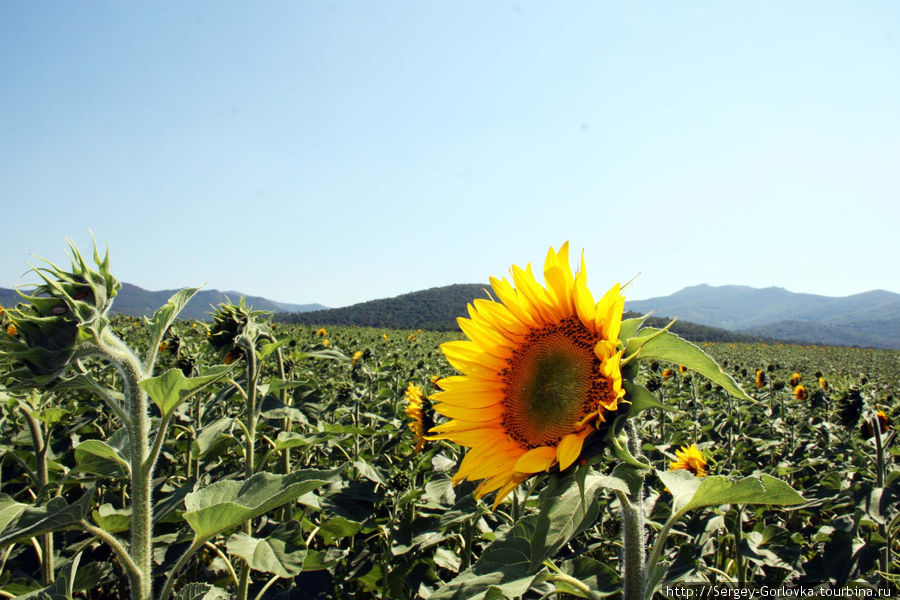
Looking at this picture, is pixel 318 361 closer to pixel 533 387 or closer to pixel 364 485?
pixel 364 485

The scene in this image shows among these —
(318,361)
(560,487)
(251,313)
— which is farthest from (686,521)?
(318,361)

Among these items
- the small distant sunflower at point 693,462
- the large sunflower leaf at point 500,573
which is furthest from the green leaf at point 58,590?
the small distant sunflower at point 693,462

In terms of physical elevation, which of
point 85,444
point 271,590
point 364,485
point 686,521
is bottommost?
point 271,590

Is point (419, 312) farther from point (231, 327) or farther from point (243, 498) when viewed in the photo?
point (243, 498)

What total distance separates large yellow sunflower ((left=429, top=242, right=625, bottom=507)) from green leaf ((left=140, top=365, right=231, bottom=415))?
66 cm

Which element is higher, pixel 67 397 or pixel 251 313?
pixel 251 313

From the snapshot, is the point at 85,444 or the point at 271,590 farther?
the point at 271,590

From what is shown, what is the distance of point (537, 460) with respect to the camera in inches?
42.7

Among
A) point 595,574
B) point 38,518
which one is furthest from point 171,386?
point 595,574

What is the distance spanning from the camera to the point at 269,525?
8.29ft

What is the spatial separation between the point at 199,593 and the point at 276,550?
0.34m

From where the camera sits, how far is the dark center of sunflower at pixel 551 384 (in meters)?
1.14

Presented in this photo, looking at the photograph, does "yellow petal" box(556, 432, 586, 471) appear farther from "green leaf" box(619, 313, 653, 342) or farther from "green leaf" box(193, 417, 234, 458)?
"green leaf" box(193, 417, 234, 458)

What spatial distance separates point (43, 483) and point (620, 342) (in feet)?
10.1
